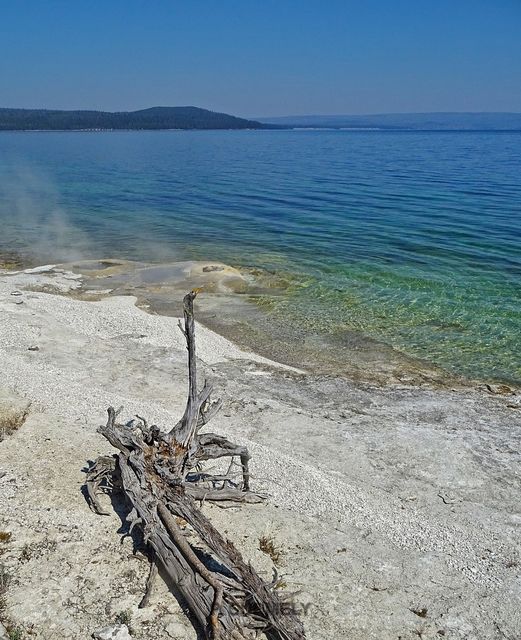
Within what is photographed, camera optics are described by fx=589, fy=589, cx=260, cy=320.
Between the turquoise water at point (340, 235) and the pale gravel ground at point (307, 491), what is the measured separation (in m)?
4.83

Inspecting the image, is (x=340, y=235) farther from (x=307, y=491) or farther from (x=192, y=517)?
(x=192, y=517)

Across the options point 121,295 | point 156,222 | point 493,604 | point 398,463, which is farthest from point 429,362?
point 156,222

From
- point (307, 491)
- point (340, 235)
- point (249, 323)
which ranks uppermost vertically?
point (340, 235)

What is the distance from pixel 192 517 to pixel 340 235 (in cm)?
2977

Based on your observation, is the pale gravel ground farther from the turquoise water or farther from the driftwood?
the turquoise water

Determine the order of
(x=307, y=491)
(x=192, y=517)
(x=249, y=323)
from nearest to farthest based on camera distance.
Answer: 1. (x=192, y=517)
2. (x=307, y=491)
3. (x=249, y=323)

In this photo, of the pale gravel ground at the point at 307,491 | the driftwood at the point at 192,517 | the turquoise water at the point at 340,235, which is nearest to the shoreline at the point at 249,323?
the turquoise water at the point at 340,235

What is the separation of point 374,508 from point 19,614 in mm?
6202

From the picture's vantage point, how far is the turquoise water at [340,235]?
2220 cm

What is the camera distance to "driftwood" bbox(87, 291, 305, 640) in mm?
7793

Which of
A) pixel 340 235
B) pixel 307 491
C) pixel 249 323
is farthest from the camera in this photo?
pixel 340 235

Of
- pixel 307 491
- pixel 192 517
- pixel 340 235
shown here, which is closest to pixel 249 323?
pixel 307 491

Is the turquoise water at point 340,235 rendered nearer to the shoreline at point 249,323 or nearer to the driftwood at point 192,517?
the shoreline at point 249,323

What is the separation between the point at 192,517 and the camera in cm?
912
